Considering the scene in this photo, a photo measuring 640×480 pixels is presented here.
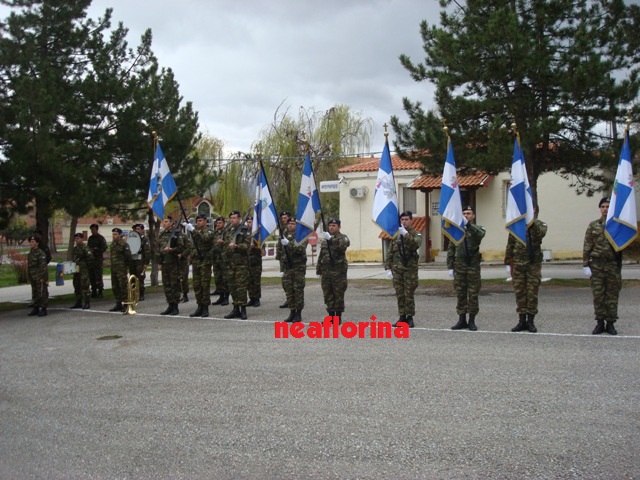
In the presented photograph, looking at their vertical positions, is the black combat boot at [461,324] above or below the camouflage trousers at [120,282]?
below

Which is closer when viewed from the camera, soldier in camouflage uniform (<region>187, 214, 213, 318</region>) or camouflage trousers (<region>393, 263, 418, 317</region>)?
camouflage trousers (<region>393, 263, 418, 317</region>)

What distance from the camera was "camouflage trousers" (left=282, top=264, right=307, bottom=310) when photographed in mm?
10891

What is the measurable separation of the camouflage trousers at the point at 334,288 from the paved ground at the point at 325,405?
128 centimetres

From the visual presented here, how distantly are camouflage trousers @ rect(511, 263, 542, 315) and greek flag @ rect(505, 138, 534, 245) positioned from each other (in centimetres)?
39

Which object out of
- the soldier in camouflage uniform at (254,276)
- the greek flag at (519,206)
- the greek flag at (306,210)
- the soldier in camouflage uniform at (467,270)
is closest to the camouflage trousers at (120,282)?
the soldier in camouflage uniform at (254,276)

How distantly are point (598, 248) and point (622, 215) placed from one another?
582 millimetres

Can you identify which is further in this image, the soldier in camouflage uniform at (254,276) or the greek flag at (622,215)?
the soldier in camouflage uniform at (254,276)

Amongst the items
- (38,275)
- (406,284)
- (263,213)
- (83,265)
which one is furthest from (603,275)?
(38,275)

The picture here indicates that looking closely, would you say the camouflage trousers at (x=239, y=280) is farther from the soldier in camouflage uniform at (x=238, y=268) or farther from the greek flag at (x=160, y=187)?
the greek flag at (x=160, y=187)

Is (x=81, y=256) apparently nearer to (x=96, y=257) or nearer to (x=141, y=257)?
(x=141, y=257)

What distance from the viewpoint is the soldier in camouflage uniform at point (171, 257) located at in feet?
41.0

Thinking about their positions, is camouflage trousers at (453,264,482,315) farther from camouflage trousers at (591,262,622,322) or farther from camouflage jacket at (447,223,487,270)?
camouflage trousers at (591,262,622,322)

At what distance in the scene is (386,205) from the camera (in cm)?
1029

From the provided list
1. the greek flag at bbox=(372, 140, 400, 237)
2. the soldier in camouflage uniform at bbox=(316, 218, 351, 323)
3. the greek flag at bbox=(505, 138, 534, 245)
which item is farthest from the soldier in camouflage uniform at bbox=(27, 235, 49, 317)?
the greek flag at bbox=(505, 138, 534, 245)
